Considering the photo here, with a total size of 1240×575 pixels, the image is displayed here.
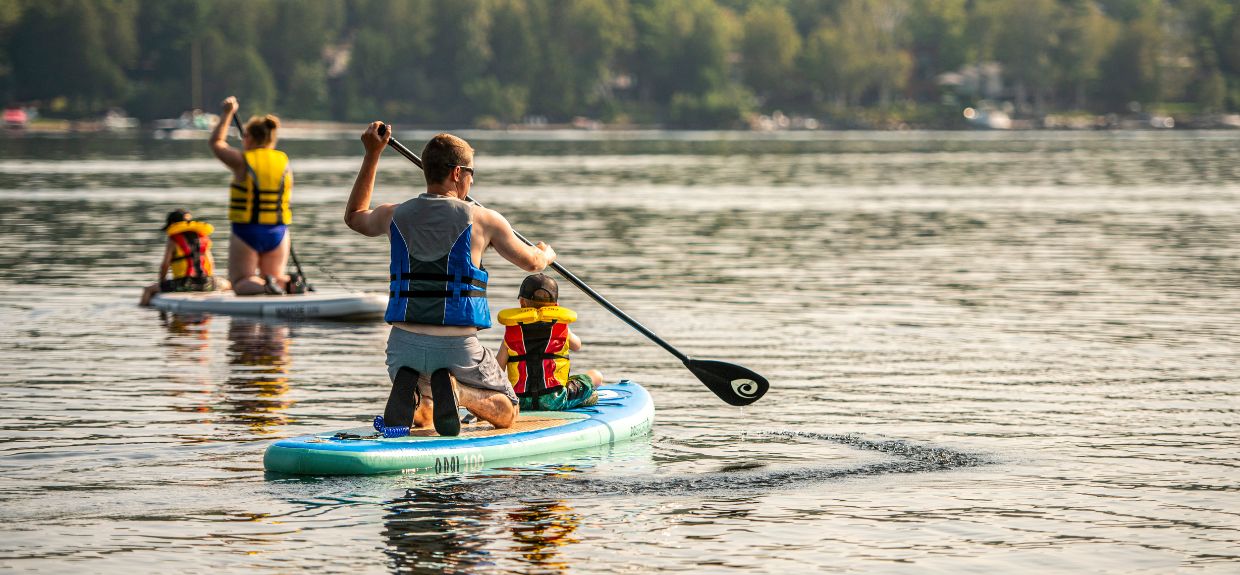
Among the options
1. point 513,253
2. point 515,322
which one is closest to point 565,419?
point 515,322

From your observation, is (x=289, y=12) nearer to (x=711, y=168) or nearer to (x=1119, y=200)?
(x=711, y=168)

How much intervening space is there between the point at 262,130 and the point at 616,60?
170 meters

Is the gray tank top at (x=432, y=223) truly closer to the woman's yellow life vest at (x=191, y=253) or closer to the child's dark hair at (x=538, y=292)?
the child's dark hair at (x=538, y=292)

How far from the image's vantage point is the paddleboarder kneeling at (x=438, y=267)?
851cm

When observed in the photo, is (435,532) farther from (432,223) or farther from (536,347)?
(536,347)

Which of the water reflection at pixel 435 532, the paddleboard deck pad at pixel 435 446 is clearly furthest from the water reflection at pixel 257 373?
the water reflection at pixel 435 532

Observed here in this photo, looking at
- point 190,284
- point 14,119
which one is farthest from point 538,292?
point 14,119

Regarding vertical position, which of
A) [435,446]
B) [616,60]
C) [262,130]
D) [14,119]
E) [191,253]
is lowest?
[435,446]

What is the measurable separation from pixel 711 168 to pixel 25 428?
57.2 m

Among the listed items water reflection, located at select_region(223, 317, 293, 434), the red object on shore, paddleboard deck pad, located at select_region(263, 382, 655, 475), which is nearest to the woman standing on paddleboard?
water reflection, located at select_region(223, 317, 293, 434)

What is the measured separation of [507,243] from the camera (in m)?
8.65

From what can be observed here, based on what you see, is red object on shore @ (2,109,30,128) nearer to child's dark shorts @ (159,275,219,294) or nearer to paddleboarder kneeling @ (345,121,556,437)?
child's dark shorts @ (159,275,219,294)

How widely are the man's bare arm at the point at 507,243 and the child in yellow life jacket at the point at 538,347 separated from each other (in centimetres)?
104

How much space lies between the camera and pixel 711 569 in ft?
24.0
